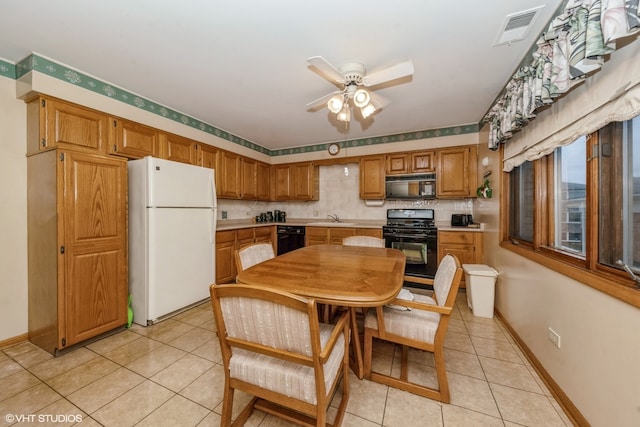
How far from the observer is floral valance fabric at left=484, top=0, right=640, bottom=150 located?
37.2 inches

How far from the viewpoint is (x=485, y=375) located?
1.71 meters

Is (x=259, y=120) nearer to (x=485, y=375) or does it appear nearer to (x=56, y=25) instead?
(x=56, y=25)

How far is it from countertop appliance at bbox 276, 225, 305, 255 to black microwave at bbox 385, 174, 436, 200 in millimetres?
1650

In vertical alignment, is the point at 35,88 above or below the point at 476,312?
above

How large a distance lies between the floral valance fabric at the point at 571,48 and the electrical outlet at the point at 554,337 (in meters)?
1.44

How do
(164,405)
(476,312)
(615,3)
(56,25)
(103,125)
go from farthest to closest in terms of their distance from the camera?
(476,312) < (103,125) < (56,25) < (164,405) < (615,3)

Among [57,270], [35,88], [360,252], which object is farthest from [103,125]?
[360,252]

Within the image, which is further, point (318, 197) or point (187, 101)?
point (318, 197)

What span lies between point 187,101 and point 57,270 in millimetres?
2050

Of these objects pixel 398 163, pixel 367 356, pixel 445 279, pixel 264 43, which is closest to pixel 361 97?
pixel 264 43

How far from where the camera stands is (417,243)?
350cm

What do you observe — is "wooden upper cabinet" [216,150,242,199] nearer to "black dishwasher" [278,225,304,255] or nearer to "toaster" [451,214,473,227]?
"black dishwasher" [278,225,304,255]

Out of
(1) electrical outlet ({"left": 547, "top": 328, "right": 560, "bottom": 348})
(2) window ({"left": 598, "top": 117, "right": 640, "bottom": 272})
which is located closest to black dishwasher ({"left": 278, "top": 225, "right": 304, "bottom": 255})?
(1) electrical outlet ({"left": 547, "top": 328, "right": 560, "bottom": 348})

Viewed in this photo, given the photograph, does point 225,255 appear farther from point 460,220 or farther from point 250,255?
point 460,220
